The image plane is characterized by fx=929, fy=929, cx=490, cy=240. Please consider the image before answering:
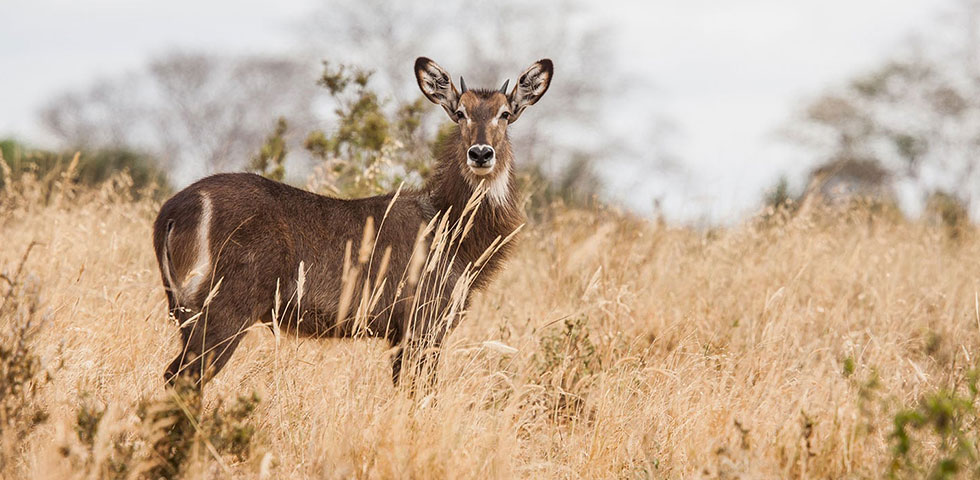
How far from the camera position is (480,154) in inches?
207

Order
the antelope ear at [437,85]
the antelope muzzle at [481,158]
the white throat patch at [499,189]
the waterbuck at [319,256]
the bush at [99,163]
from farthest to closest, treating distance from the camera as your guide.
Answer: the bush at [99,163]
the antelope ear at [437,85]
the white throat patch at [499,189]
the antelope muzzle at [481,158]
the waterbuck at [319,256]

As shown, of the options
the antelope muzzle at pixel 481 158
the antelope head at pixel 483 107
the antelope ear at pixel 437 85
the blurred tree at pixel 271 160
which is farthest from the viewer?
the blurred tree at pixel 271 160

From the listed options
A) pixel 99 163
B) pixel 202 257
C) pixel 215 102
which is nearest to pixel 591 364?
pixel 202 257

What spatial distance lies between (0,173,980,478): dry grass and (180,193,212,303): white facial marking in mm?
386

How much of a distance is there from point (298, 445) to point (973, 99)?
24.2 m

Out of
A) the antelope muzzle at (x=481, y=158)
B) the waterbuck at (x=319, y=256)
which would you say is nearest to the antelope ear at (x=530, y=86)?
the waterbuck at (x=319, y=256)

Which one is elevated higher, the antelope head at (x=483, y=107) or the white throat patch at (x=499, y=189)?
the antelope head at (x=483, y=107)

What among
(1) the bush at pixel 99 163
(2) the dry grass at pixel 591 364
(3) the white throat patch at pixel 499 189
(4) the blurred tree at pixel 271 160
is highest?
(3) the white throat patch at pixel 499 189

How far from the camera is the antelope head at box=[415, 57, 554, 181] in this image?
5332 millimetres

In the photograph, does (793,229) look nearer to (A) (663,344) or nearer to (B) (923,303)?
(B) (923,303)

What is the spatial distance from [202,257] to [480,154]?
1657mm

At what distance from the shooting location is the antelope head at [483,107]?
5.33 m

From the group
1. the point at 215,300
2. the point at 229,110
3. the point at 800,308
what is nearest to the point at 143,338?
the point at 215,300

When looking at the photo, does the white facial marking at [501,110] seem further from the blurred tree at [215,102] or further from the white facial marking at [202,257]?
the blurred tree at [215,102]
